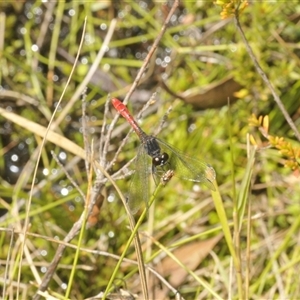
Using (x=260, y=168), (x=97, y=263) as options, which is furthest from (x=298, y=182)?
(x=97, y=263)

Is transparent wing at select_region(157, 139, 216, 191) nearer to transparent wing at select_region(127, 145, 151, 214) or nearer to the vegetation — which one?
transparent wing at select_region(127, 145, 151, 214)

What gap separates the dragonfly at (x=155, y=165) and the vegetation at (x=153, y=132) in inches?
9.3

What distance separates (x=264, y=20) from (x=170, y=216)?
0.83 meters

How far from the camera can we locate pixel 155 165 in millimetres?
1519

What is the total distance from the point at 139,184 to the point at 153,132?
41cm

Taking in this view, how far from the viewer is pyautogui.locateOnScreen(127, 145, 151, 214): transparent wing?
1.45 meters

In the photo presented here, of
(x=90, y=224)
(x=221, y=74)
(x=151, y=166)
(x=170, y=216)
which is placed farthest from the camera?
(x=221, y=74)

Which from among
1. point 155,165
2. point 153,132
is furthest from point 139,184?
point 153,132

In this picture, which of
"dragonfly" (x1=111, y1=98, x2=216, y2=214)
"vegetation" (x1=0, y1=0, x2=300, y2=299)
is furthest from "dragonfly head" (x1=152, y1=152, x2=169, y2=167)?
"vegetation" (x1=0, y1=0, x2=300, y2=299)

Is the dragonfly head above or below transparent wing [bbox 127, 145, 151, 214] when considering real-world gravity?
above

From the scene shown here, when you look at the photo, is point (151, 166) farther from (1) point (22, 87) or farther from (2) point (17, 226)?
(1) point (22, 87)

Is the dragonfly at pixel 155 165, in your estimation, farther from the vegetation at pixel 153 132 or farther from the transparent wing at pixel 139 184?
the vegetation at pixel 153 132

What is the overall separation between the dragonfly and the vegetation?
0.24 m

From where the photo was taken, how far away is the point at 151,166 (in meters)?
1.53
